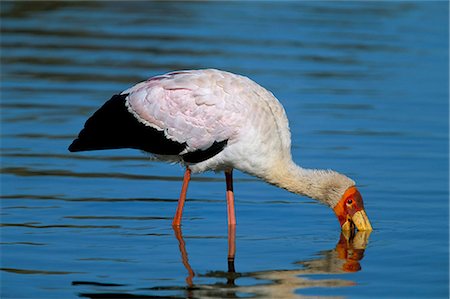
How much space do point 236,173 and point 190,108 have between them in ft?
8.28

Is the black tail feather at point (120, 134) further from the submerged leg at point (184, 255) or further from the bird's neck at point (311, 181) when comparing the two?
the bird's neck at point (311, 181)

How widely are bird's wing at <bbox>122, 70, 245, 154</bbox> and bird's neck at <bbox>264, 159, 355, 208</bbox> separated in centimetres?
54

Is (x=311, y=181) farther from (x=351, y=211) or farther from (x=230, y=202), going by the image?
(x=230, y=202)

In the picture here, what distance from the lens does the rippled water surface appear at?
8.91 m

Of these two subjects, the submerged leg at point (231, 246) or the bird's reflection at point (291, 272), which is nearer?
the bird's reflection at point (291, 272)

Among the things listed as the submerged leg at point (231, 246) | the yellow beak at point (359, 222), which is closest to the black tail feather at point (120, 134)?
the submerged leg at point (231, 246)

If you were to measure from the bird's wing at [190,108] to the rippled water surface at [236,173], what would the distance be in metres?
0.83

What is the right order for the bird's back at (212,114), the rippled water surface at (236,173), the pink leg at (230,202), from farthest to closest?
the pink leg at (230,202)
the bird's back at (212,114)
the rippled water surface at (236,173)

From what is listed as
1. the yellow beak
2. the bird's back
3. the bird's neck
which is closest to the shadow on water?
the yellow beak

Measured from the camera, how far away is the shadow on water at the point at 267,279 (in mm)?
8391

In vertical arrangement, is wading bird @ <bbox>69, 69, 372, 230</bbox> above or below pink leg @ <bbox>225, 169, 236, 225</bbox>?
above

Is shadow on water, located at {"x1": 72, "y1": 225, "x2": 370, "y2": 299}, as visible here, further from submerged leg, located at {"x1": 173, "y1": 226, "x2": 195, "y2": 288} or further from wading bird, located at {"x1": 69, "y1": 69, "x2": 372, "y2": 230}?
wading bird, located at {"x1": 69, "y1": 69, "x2": 372, "y2": 230}

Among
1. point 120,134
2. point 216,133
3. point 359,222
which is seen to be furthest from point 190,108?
point 359,222

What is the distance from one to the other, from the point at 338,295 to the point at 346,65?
11.0m
